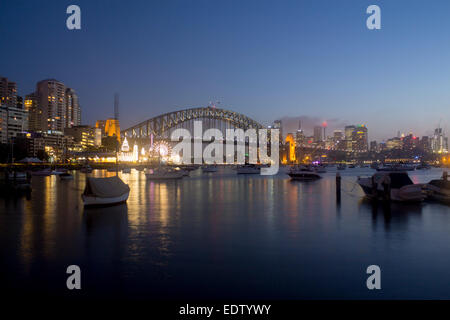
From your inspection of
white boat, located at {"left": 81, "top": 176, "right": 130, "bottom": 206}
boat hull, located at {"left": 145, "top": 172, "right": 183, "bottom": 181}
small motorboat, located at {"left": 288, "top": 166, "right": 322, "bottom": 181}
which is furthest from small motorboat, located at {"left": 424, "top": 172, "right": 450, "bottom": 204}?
boat hull, located at {"left": 145, "top": 172, "right": 183, "bottom": 181}

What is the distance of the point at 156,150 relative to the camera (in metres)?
130

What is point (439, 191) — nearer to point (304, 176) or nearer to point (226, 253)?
point (226, 253)

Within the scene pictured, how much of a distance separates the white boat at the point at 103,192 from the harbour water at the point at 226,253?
42.5 inches

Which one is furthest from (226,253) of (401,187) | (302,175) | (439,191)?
(302,175)

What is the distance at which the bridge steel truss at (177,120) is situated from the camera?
155000 millimetres

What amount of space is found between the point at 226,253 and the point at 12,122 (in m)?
176

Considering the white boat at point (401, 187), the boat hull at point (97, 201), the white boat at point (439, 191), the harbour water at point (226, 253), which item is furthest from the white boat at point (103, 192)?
the white boat at point (439, 191)

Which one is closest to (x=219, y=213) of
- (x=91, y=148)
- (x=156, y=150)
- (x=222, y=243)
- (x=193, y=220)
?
(x=193, y=220)

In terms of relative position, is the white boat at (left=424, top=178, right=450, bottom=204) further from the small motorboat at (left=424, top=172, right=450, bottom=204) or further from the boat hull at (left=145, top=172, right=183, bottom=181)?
the boat hull at (left=145, top=172, right=183, bottom=181)

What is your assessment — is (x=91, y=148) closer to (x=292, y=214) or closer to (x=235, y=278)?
(x=292, y=214)

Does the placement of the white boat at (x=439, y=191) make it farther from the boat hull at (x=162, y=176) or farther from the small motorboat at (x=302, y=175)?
the boat hull at (x=162, y=176)

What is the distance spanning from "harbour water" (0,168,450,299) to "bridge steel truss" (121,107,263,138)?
135891mm
